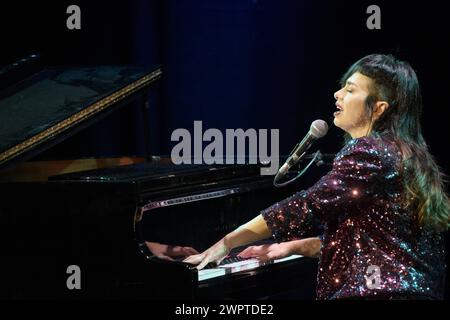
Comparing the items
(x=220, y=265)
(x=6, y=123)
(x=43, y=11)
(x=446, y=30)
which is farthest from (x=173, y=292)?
(x=43, y=11)

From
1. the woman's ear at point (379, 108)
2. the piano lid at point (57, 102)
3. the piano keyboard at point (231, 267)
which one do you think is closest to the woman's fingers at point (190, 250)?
the piano keyboard at point (231, 267)

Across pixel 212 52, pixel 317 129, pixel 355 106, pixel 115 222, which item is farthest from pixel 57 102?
pixel 212 52

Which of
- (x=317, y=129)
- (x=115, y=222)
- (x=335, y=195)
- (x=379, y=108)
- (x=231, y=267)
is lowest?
(x=231, y=267)

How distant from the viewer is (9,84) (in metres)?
3.77

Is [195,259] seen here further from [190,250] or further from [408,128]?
[408,128]

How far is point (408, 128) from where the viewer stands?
97.0 inches

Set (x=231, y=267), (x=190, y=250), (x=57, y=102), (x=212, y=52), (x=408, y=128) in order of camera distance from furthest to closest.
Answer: (x=212, y=52), (x=57, y=102), (x=190, y=250), (x=231, y=267), (x=408, y=128)

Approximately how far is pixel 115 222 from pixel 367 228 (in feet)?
3.20

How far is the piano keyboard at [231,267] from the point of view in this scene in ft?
8.73

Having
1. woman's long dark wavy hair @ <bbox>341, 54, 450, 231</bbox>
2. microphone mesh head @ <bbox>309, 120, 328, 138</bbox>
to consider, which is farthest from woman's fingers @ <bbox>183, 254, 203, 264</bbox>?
woman's long dark wavy hair @ <bbox>341, 54, 450, 231</bbox>

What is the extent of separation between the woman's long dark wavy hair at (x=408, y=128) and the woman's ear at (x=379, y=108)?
0.01 meters

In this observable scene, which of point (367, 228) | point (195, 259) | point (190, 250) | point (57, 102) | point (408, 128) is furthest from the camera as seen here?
point (57, 102)

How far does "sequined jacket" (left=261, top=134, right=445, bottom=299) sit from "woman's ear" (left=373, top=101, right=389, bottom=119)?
Result: 11 centimetres
